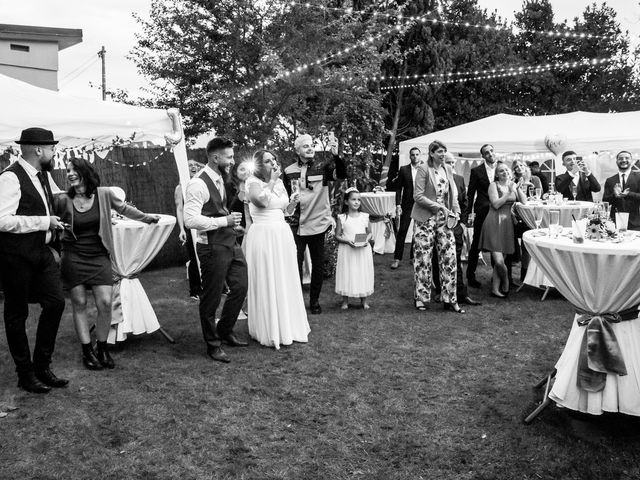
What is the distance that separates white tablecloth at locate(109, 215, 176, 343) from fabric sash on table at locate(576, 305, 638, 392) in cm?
352

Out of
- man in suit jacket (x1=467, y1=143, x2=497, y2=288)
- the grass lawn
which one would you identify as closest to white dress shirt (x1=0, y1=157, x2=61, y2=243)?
the grass lawn

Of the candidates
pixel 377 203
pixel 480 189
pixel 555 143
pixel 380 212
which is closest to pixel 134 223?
pixel 480 189

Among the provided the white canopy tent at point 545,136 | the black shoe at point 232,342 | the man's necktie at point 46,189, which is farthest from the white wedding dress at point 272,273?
the white canopy tent at point 545,136

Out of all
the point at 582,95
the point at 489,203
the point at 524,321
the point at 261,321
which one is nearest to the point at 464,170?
the point at 489,203

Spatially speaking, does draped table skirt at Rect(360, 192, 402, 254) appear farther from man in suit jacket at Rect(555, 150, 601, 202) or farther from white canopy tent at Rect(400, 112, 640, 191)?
man in suit jacket at Rect(555, 150, 601, 202)

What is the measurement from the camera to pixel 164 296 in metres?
7.31

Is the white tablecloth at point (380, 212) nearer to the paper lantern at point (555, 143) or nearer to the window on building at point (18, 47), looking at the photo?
the paper lantern at point (555, 143)

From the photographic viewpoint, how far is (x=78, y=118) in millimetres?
6281

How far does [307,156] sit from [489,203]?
2754 millimetres

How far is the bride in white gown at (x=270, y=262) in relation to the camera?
4.92 meters

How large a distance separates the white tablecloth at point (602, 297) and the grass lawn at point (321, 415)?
7.9 inches

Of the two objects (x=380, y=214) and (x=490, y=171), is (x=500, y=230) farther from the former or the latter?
(x=380, y=214)

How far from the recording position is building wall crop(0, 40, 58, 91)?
1422 centimetres

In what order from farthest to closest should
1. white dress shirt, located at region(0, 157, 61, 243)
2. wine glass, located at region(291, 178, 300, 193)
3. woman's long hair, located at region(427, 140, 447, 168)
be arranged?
1. woman's long hair, located at region(427, 140, 447, 168)
2. wine glass, located at region(291, 178, 300, 193)
3. white dress shirt, located at region(0, 157, 61, 243)
